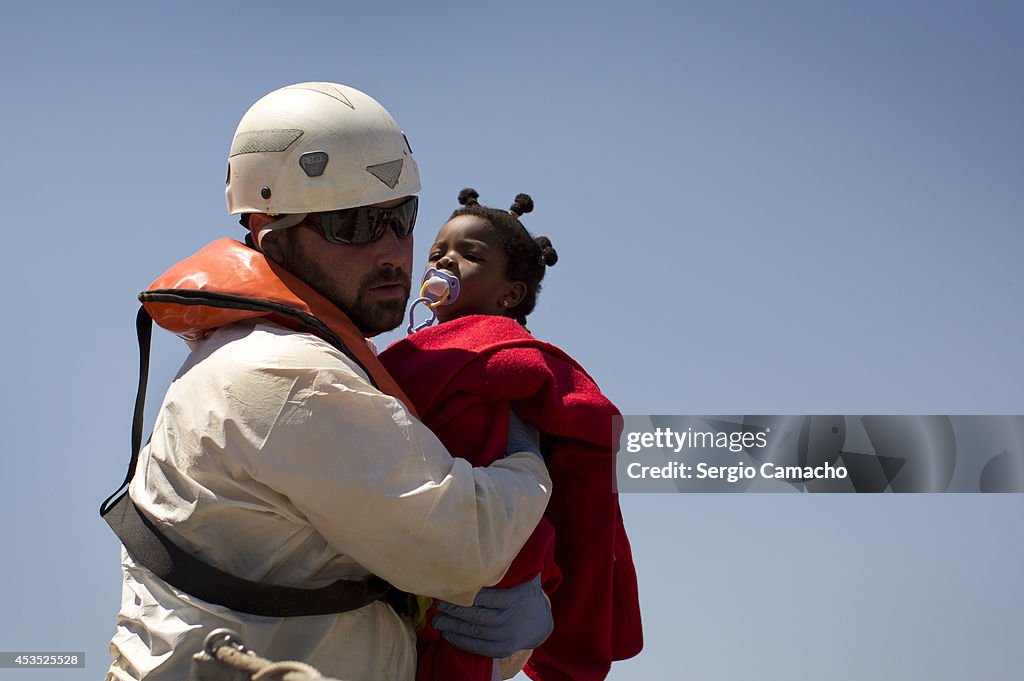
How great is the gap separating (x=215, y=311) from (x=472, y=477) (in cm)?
114

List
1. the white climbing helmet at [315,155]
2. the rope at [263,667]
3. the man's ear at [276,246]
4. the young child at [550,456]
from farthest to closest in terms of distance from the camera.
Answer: the man's ear at [276,246], the white climbing helmet at [315,155], the young child at [550,456], the rope at [263,667]

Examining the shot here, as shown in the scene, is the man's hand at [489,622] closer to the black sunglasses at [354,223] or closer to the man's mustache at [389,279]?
the man's mustache at [389,279]

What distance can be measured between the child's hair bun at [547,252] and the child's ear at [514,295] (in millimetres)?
236

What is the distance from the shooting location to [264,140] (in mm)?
5047

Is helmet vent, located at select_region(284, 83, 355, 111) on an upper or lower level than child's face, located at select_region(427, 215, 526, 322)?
upper

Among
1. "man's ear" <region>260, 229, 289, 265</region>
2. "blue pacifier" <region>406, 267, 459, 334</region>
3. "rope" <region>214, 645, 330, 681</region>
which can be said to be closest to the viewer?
"rope" <region>214, 645, 330, 681</region>

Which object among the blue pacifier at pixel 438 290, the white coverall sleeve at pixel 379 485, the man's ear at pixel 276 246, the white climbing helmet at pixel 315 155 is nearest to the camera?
the white coverall sleeve at pixel 379 485

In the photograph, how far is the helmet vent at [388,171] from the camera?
504 cm

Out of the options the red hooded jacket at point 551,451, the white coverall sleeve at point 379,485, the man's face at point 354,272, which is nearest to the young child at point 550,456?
the red hooded jacket at point 551,451

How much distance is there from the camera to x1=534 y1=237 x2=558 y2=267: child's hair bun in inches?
255

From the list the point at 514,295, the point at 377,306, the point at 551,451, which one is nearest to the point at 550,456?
the point at 551,451

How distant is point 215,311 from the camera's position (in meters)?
4.59

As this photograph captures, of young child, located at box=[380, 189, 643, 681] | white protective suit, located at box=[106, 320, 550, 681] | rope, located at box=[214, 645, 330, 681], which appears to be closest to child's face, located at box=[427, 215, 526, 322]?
young child, located at box=[380, 189, 643, 681]

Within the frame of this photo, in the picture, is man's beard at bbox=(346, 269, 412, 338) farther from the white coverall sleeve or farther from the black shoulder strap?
the black shoulder strap
